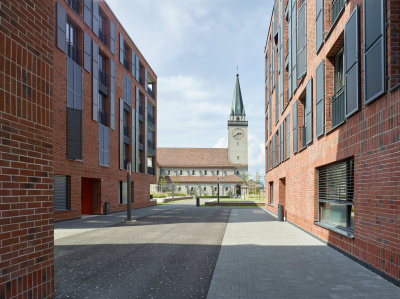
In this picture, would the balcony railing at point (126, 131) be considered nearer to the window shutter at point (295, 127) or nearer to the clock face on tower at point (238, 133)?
the window shutter at point (295, 127)

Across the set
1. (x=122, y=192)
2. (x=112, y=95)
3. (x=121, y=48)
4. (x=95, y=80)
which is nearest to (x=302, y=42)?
(x=95, y=80)

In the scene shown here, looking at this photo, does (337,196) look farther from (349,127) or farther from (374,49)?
(374,49)

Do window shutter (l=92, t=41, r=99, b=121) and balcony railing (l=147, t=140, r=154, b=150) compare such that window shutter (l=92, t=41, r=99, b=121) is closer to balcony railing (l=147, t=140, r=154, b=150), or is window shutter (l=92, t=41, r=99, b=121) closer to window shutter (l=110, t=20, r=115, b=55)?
window shutter (l=110, t=20, r=115, b=55)

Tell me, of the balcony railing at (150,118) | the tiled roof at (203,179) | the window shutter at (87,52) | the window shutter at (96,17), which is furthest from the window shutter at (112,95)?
the tiled roof at (203,179)

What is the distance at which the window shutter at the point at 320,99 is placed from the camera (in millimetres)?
10395

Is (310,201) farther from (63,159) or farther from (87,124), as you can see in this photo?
(87,124)

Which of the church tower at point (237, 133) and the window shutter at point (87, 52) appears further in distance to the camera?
the church tower at point (237, 133)

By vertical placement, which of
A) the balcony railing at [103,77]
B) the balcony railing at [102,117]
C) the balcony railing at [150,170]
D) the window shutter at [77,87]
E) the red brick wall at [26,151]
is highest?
the balcony railing at [103,77]

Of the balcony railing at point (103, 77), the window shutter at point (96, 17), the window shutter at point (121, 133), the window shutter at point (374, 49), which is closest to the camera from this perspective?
the window shutter at point (374, 49)

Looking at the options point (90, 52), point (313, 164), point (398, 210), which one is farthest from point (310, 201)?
point (90, 52)

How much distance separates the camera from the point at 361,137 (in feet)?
24.3

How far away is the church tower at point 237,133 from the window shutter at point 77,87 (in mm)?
66412

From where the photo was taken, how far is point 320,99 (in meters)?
10.7

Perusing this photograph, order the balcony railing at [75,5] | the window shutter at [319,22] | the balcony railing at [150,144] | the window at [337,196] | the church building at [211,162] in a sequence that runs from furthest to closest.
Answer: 1. the church building at [211,162]
2. the balcony railing at [150,144]
3. the balcony railing at [75,5]
4. the window shutter at [319,22]
5. the window at [337,196]
